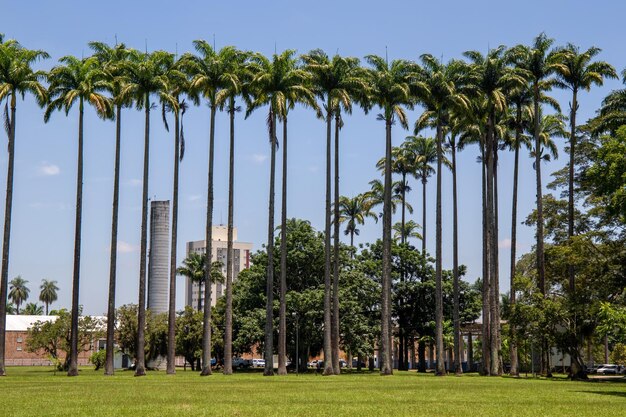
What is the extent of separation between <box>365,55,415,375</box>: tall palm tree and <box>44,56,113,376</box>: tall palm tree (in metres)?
20.5

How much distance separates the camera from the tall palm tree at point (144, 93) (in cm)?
6022

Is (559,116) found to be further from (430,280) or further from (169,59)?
(169,59)

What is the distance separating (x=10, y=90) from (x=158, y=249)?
67.0m

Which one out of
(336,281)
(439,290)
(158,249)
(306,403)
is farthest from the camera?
(158,249)

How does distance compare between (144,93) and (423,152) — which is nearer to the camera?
(144,93)

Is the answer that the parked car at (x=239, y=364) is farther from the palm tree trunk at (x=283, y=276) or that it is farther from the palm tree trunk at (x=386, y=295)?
the palm tree trunk at (x=386, y=295)

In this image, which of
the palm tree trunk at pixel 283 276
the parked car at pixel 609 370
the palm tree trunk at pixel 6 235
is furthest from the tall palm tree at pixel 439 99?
the parked car at pixel 609 370

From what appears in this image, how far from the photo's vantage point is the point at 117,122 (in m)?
62.4

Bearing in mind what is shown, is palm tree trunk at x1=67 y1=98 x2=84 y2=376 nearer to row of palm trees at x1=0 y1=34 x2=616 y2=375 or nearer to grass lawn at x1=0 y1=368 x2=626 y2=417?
row of palm trees at x1=0 y1=34 x2=616 y2=375

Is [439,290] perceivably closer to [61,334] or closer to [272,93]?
[272,93]

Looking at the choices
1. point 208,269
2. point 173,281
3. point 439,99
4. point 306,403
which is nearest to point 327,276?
point 208,269

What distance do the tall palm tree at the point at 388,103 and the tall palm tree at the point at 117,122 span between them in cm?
1908

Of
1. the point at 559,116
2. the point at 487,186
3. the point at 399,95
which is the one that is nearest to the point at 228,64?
the point at 399,95

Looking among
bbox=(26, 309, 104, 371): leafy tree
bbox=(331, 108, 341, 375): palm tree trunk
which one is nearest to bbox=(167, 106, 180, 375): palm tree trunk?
bbox=(331, 108, 341, 375): palm tree trunk
